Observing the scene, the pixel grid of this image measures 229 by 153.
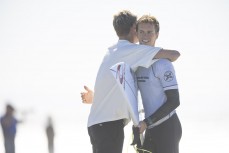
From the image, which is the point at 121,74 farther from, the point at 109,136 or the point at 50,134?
the point at 50,134

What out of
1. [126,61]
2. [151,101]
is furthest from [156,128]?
[126,61]

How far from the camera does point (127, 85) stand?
5.70 metres

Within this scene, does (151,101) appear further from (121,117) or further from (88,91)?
(88,91)

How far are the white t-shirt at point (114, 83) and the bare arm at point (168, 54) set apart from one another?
40mm

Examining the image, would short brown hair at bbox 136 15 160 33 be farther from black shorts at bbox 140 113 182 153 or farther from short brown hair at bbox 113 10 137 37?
black shorts at bbox 140 113 182 153

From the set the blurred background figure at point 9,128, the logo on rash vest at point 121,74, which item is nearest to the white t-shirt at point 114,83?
the logo on rash vest at point 121,74

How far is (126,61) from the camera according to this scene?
585cm

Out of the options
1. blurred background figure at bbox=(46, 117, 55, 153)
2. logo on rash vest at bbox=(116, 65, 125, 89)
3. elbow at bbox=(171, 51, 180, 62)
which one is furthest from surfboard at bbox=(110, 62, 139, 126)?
blurred background figure at bbox=(46, 117, 55, 153)

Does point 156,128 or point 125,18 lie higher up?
point 125,18

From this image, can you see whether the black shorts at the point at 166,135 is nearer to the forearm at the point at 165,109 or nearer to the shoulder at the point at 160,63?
the forearm at the point at 165,109

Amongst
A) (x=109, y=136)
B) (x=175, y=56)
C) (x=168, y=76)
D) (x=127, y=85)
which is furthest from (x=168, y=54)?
(x=109, y=136)

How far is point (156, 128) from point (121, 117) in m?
0.36

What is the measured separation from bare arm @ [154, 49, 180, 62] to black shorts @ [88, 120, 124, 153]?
0.65 meters

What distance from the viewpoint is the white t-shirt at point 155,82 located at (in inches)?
227
